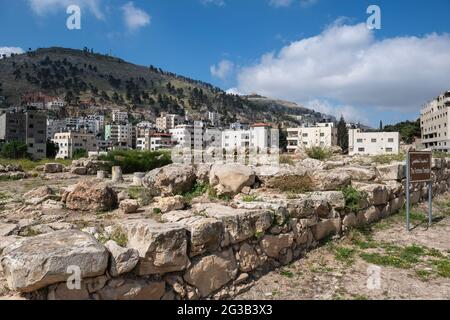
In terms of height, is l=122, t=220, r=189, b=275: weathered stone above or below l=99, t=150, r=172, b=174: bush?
below

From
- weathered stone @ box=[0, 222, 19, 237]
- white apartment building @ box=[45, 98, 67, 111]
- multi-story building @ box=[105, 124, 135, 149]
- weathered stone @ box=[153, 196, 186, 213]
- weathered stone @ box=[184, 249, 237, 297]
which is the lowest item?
weathered stone @ box=[184, 249, 237, 297]

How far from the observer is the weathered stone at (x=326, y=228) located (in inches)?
245

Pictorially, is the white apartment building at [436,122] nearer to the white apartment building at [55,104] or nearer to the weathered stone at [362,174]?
the weathered stone at [362,174]

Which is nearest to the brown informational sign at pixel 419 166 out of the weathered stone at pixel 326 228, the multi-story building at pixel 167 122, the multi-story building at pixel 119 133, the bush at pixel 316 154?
the weathered stone at pixel 326 228

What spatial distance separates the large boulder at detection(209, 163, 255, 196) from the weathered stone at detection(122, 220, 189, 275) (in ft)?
9.94

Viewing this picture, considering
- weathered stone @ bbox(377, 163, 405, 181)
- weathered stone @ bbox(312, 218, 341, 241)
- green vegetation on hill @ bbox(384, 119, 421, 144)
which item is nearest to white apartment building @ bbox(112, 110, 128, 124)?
green vegetation on hill @ bbox(384, 119, 421, 144)

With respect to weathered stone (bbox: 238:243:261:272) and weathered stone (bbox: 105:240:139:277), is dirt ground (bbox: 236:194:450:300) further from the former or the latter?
weathered stone (bbox: 105:240:139:277)

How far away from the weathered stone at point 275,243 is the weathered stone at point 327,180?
2098 mm

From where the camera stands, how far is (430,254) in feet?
19.7

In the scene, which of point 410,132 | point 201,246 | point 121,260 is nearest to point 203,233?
point 201,246

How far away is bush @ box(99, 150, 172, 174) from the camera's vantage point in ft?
85.9
